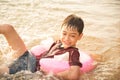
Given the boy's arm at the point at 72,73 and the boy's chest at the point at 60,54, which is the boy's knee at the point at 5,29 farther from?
the boy's arm at the point at 72,73

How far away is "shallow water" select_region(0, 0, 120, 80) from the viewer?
10.4 feet

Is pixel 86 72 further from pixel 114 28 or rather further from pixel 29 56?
pixel 114 28

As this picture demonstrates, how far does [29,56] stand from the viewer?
2.49 metres

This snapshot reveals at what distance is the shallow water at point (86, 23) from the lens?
10.4 ft

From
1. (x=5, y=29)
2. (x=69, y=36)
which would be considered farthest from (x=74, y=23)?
(x=5, y=29)

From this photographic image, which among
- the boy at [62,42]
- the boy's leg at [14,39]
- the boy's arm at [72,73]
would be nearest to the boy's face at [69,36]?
the boy at [62,42]

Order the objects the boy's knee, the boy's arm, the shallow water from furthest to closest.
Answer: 1. the shallow water
2. the boy's knee
3. the boy's arm

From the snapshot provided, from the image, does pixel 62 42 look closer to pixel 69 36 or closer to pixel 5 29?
pixel 69 36

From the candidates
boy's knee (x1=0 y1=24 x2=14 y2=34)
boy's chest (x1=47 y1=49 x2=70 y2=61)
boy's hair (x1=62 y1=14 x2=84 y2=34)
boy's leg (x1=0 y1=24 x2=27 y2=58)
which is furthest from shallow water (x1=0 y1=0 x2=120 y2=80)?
boy's knee (x1=0 y1=24 x2=14 y2=34)

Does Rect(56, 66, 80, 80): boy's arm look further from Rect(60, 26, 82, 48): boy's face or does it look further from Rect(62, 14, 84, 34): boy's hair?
Rect(62, 14, 84, 34): boy's hair

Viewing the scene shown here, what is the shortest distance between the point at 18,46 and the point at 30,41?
1048mm

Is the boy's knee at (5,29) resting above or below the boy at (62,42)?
above

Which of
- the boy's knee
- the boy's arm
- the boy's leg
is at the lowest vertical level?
the boy's arm

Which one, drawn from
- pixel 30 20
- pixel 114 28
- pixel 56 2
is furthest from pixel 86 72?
pixel 56 2
